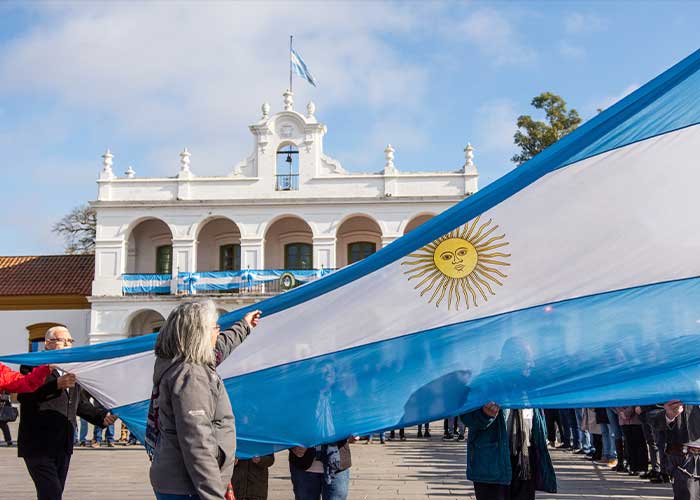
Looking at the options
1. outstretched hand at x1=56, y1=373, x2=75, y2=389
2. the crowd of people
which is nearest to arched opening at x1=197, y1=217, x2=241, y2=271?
the crowd of people

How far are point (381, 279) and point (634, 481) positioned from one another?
286 inches

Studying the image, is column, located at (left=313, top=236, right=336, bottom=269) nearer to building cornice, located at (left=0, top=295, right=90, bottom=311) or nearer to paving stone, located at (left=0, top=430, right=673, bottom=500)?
building cornice, located at (left=0, top=295, right=90, bottom=311)

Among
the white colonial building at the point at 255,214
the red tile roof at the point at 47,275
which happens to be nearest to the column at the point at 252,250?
the white colonial building at the point at 255,214

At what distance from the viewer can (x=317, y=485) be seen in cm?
629

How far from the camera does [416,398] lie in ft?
17.5

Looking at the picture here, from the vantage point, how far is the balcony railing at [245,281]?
36000 millimetres

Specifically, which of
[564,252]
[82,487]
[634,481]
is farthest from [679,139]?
[82,487]

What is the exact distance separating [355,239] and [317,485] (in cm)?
3356

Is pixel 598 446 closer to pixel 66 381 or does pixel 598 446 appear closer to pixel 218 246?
pixel 66 381

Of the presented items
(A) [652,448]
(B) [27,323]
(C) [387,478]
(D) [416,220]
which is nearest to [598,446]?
(A) [652,448]

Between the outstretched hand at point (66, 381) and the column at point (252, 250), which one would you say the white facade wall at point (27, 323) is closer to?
the column at point (252, 250)

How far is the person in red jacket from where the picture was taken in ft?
19.5

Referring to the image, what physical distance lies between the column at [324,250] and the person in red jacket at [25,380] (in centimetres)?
3105

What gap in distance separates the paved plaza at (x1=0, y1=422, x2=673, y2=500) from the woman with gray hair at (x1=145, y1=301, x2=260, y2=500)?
6.01 meters
